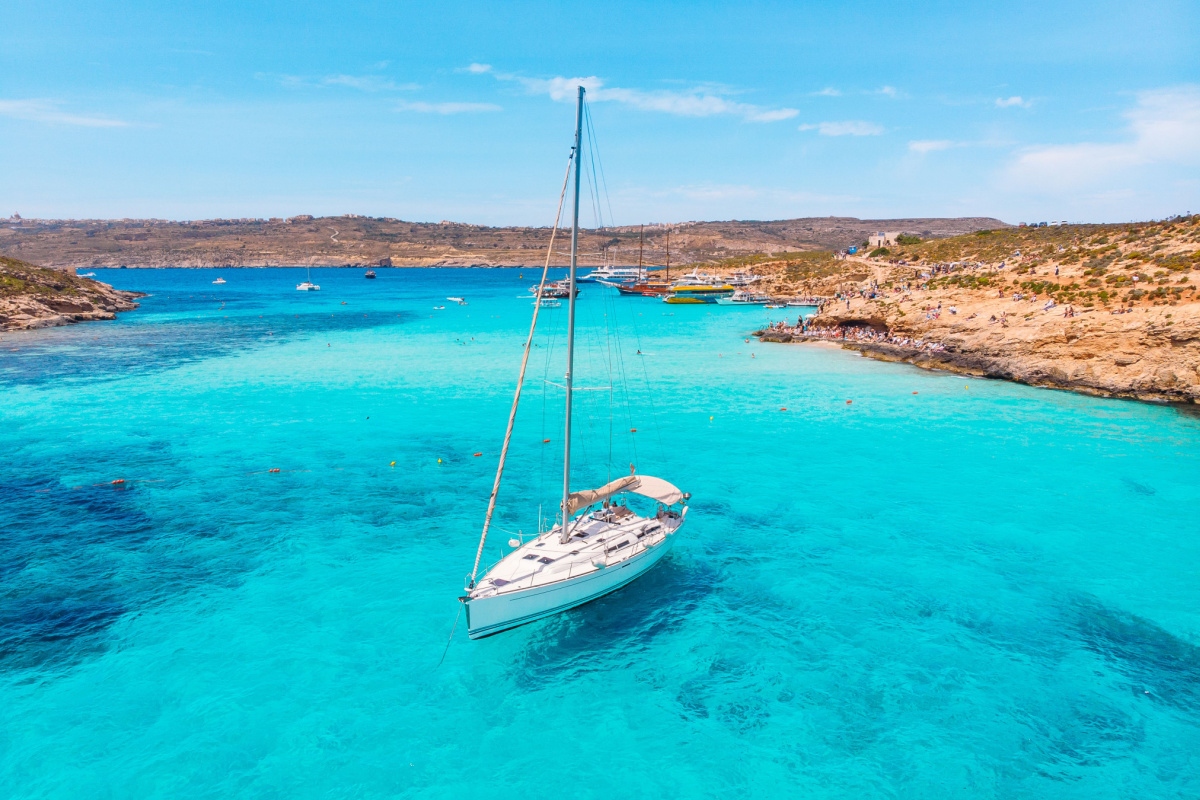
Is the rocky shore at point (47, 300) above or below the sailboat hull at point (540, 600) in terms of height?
above

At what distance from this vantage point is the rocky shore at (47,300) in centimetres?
9125

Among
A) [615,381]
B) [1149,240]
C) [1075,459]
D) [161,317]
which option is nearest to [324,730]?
[1075,459]

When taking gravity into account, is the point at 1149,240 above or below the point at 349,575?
above

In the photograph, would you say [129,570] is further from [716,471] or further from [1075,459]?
[1075,459]

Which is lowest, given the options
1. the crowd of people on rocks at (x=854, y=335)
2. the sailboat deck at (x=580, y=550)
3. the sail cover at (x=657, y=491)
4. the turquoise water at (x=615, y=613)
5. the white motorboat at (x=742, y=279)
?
the turquoise water at (x=615, y=613)

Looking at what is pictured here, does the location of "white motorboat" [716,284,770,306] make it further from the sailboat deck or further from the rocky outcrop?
the sailboat deck

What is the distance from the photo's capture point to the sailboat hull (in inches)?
754

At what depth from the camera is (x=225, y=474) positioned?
3450 cm

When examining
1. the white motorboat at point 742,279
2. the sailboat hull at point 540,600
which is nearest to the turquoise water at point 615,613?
the sailboat hull at point 540,600

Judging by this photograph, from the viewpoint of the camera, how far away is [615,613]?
22297 millimetres

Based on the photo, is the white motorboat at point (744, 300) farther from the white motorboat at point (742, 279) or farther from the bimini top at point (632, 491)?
the bimini top at point (632, 491)

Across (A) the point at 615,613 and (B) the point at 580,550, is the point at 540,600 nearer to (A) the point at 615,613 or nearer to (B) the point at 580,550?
(B) the point at 580,550

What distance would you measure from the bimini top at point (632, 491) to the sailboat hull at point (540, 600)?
2638mm

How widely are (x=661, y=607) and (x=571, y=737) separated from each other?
654cm
